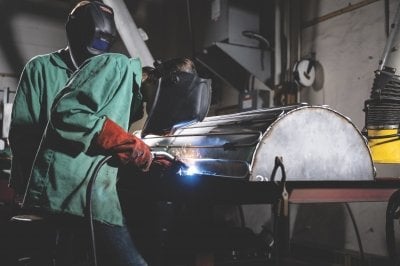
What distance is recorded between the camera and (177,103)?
76.7 inches

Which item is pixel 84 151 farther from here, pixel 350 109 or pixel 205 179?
pixel 350 109

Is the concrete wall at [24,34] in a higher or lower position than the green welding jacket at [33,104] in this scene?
higher

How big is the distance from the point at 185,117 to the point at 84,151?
1.79 feet

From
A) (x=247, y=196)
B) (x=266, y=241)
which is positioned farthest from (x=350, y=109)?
(x=247, y=196)

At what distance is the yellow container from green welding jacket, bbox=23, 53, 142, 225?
1.90 metres

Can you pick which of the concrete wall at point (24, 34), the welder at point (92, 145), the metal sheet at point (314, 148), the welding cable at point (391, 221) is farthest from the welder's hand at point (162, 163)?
the concrete wall at point (24, 34)

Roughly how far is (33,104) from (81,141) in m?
0.54

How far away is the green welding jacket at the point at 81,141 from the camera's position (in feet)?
5.10

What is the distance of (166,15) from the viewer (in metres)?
7.23

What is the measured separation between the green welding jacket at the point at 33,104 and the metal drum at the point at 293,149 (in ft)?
2.72

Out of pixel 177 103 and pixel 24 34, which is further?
pixel 24 34

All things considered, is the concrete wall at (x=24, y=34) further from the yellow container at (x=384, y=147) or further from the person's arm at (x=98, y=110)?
the yellow container at (x=384, y=147)

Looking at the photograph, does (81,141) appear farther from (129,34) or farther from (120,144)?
(129,34)

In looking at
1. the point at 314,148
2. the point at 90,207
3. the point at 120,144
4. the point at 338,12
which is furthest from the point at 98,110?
the point at 338,12
